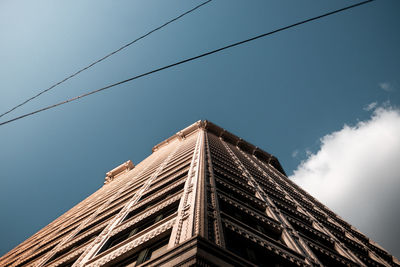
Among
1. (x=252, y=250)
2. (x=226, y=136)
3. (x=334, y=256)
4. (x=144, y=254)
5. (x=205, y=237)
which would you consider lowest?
(x=334, y=256)

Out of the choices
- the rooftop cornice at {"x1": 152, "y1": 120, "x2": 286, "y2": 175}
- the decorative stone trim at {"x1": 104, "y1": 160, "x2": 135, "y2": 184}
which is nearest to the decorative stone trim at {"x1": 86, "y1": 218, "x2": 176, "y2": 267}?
the rooftop cornice at {"x1": 152, "y1": 120, "x2": 286, "y2": 175}

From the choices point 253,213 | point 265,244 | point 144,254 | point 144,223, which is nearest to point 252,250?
point 265,244

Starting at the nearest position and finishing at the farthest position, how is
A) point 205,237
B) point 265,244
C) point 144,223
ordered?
point 205,237 < point 265,244 < point 144,223

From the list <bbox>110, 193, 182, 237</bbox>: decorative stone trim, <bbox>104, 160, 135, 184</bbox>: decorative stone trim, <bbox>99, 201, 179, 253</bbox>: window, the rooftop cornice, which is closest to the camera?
<bbox>99, 201, 179, 253</bbox>: window

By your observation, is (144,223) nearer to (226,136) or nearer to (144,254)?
(144,254)

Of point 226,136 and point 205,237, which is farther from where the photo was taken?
point 226,136

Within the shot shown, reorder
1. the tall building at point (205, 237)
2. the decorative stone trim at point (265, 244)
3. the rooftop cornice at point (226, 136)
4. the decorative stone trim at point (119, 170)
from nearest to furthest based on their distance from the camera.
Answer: the tall building at point (205, 237), the decorative stone trim at point (265, 244), the rooftop cornice at point (226, 136), the decorative stone trim at point (119, 170)

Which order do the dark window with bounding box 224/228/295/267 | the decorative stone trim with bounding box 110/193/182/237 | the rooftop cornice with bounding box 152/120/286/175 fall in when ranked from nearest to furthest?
the dark window with bounding box 224/228/295/267
the decorative stone trim with bounding box 110/193/182/237
the rooftop cornice with bounding box 152/120/286/175

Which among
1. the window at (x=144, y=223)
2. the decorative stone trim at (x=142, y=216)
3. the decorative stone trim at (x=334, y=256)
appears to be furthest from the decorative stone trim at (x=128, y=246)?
the decorative stone trim at (x=334, y=256)

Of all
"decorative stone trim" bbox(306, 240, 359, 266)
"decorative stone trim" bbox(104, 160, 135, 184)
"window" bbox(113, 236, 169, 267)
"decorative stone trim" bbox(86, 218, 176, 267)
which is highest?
"decorative stone trim" bbox(104, 160, 135, 184)

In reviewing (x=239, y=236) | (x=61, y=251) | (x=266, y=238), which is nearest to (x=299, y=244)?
(x=266, y=238)

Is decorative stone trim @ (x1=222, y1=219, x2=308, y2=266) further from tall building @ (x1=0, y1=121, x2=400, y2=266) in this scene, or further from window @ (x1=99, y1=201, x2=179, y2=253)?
window @ (x1=99, y1=201, x2=179, y2=253)

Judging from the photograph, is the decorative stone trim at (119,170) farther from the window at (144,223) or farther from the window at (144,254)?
the window at (144,254)

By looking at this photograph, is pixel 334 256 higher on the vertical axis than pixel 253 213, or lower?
lower
